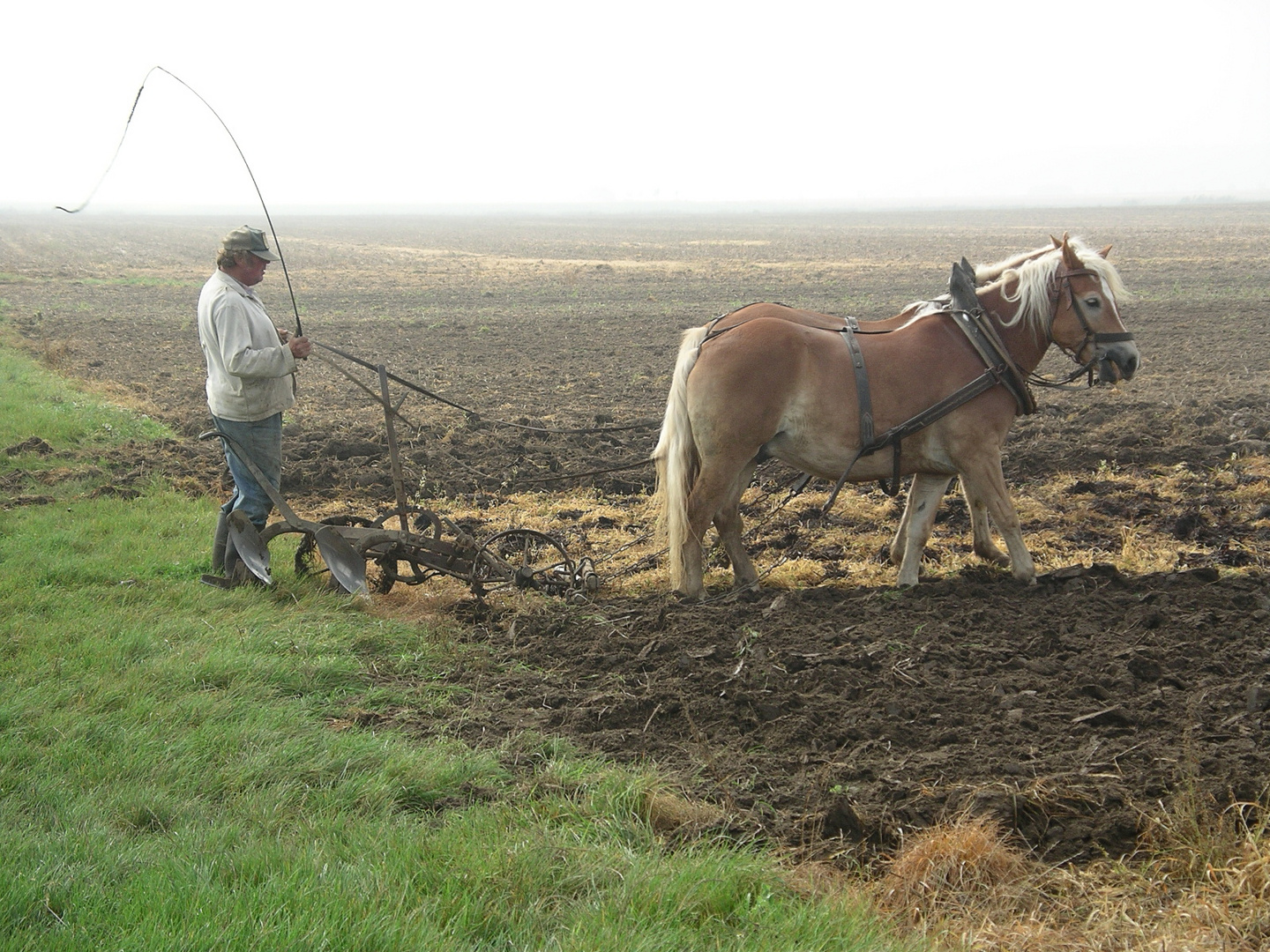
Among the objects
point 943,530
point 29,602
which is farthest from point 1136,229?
point 29,602

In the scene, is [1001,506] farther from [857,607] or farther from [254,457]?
[254,457]

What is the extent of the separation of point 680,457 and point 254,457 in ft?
8.86

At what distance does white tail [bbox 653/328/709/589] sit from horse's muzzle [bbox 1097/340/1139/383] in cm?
244

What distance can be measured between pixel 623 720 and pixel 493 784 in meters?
0.86

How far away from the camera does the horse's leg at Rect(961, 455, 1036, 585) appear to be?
19.5 feet

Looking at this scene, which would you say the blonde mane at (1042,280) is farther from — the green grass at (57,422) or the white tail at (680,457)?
the green grass at (57,422)

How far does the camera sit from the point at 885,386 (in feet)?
19.6

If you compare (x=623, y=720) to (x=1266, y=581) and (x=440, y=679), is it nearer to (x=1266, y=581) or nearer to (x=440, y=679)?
(x=440, y=679)

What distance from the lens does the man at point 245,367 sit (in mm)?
5730

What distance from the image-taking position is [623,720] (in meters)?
4.52

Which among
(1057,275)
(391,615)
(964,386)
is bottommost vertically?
(391,615)

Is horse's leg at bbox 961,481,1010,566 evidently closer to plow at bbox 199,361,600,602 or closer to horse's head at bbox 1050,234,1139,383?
horse's head at bbox 1050,234,1139,383

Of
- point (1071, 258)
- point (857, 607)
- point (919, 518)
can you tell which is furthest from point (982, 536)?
point (1071, 258)

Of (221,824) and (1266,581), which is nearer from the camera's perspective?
(221,824)
